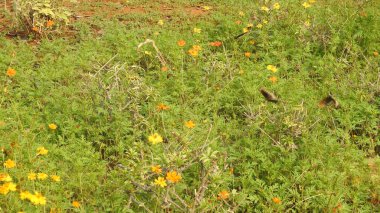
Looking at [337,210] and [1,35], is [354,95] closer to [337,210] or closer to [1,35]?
[337,210]

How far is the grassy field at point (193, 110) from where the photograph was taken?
3.34 meters

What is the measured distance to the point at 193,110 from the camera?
438 centimetres

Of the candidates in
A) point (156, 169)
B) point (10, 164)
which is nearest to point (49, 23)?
point (10, 164)

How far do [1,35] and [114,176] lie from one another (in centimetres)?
290

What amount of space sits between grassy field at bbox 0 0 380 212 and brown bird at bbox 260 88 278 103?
0.02 metres

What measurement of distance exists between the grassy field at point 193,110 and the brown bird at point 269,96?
0.02 m

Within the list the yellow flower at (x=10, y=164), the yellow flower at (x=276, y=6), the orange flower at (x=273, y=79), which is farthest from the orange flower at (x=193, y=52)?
the yellow flower at (x=10, y=164)

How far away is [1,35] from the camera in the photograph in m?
5.64

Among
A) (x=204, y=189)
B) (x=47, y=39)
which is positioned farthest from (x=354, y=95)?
(x=47, y=39)

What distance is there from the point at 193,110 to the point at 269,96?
2.17 ft

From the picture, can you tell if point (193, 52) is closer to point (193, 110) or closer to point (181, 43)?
point (181, 43)

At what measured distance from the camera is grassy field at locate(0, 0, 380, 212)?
10.9ft

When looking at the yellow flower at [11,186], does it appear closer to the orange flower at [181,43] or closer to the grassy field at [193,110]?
the grassy field at [193,110]

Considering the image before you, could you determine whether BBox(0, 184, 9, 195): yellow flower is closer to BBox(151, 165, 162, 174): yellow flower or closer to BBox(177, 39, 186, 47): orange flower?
BBox(151, 165, 162, 174): yellow flower
